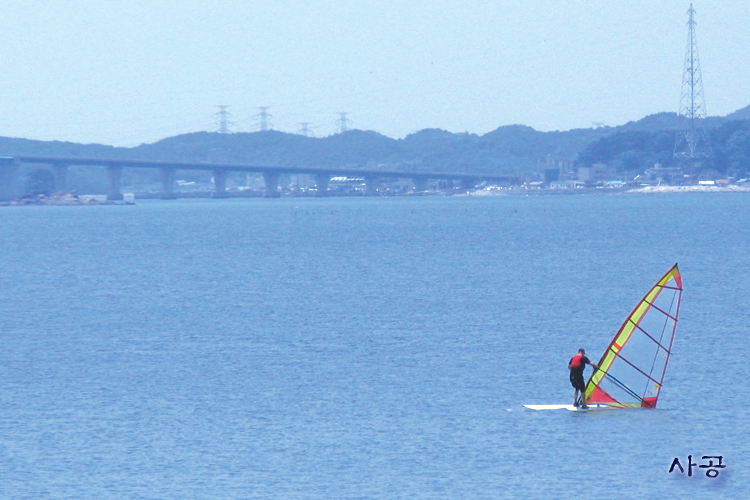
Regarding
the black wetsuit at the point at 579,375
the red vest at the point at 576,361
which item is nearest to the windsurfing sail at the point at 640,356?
the black wetsuit at the point at 579,375

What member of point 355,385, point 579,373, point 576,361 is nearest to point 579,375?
point 579,373

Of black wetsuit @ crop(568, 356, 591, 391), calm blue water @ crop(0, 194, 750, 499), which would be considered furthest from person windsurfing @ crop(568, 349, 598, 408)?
calm blue water @ crop(0, 194, 750, 499)

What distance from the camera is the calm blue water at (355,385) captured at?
24.4 m

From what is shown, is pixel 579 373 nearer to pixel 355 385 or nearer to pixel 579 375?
pixel 579 375

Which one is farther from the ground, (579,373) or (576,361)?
(576,361)

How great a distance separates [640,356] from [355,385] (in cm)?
826

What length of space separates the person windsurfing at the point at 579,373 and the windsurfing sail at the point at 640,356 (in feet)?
0.96

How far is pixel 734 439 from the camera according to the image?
2639cm

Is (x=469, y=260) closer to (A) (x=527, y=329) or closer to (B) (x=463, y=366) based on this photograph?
(A) (x=527, y=329)

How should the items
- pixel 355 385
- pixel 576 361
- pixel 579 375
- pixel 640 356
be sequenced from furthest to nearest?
pixel 355 385 → pixel 640 356 → pixel 579 375 → pixel 576 361

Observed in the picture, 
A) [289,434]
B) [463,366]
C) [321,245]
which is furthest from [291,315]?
[321,245]

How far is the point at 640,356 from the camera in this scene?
2962 cm

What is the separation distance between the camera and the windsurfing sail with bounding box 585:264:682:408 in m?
29.2

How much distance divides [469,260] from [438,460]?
202 feet
